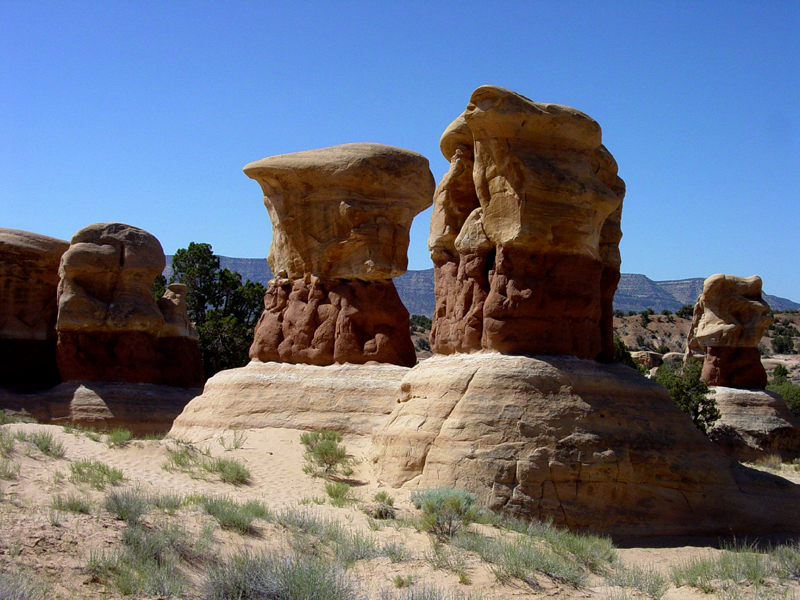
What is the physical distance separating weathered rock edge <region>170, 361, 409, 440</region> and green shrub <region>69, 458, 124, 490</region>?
4.77 m

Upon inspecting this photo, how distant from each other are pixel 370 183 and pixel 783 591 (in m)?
11.4

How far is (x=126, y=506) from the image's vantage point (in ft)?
30.5

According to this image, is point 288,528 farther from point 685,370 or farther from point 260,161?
point 685,370

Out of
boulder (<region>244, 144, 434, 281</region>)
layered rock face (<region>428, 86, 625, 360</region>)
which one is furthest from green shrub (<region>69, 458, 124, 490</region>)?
boulder (<region>244, 144, 434, 281</region>)

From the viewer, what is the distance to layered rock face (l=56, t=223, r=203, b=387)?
23.5 meters

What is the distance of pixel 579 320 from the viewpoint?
12.7 metres

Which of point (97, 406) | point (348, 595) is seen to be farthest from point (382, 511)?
point (97, 406)

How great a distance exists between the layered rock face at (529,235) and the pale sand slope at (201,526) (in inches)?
117

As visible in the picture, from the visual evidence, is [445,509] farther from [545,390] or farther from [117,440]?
[117,440]

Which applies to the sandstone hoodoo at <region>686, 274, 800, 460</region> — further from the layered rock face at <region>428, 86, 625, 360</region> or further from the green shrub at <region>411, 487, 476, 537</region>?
the green shrub at <region>411, 487, 476, 537</region>

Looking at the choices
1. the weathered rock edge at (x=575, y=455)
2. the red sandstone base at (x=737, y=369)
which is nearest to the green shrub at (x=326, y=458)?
the weathered rock edge at (x=575, y=455)

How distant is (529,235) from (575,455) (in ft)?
10.7

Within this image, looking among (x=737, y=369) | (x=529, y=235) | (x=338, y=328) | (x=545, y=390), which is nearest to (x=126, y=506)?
(x=545, y=390)

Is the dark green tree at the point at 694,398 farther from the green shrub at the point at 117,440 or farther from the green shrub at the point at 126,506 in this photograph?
the green shrub at the point at 126,506
